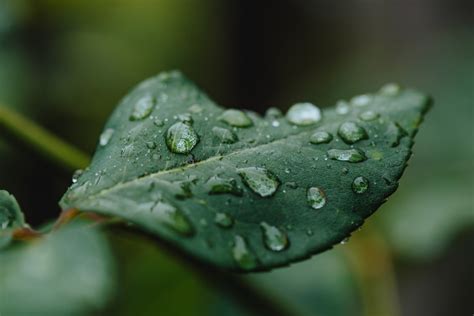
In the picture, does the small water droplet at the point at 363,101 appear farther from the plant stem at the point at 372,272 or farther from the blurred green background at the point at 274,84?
the plant stem at the point at 372,272

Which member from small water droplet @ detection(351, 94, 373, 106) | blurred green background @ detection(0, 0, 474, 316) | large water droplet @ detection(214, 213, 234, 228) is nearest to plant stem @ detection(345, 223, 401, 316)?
blurred green background @ detection(0, 0, 474, 316)

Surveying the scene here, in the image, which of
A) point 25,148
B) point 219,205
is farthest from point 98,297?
point 219,205

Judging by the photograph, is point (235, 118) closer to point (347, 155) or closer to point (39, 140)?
point (347, 155)

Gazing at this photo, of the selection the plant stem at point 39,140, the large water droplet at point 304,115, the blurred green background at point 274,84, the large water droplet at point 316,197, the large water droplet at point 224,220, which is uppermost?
the large water droplet at point 304,115

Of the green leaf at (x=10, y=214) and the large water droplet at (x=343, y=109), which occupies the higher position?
the large water droplet at (x=343, y=109)

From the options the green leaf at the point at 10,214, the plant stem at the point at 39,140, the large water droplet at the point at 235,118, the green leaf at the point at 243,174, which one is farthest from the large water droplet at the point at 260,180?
the plant stem at the point at 39,140

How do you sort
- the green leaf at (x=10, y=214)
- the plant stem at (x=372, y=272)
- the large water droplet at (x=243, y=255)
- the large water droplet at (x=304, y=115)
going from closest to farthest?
the large water droplet at (x=243, y=255), the green leaf at (x=10, y=214), the large water droplet at (x=304, y=115), the plant stem at (x=372, y=272)
